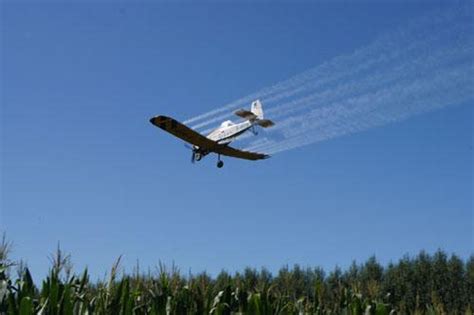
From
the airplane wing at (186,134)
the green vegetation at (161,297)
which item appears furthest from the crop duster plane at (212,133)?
the green vegetation at (161,297)

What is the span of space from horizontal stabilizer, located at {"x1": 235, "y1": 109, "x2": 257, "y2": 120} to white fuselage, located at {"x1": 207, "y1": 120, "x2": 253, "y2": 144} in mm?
467

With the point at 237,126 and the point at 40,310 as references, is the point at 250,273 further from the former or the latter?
the point at 40,310

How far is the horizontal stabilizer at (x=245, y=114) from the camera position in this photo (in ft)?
120

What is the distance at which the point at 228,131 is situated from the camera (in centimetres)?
3962

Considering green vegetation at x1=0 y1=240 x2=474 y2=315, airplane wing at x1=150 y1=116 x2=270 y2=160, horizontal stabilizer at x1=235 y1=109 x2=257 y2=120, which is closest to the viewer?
green vegetation at x1=0 y1=240 x2=474 y2=315

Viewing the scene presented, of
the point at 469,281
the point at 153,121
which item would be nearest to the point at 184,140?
the point at 153,121

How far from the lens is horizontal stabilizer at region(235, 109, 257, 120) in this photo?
120ft

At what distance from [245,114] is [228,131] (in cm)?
267

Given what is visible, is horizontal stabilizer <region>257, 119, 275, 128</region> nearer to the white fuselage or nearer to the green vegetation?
the white fuselage

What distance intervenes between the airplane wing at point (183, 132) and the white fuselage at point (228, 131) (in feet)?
1.79

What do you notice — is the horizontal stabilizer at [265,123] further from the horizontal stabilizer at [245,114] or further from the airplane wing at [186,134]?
the airplane wing at [186,134]

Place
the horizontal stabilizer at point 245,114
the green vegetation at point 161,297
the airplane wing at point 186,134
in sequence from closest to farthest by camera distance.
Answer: the green vegetation at point 161,297 < the horizontal stabilizer at point 245,114 < the airplane wing at point 186,134

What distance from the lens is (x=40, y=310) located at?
28.9ft

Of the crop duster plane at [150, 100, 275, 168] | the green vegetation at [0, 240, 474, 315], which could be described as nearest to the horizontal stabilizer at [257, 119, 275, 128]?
the crop duster plane at [150, 100, 275, 168]
